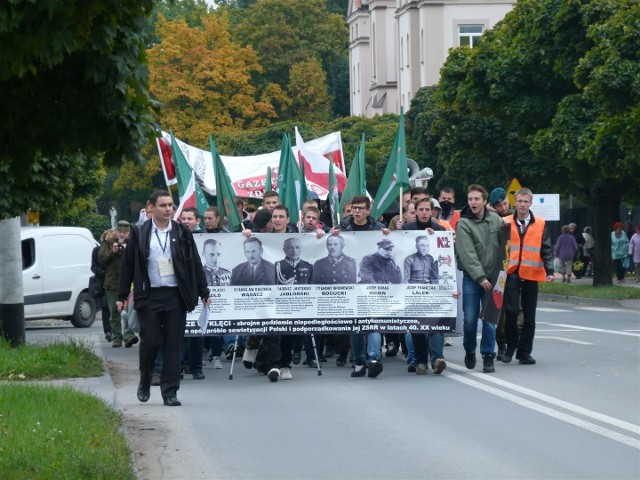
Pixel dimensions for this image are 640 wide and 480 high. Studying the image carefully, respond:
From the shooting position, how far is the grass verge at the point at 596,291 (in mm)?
31298

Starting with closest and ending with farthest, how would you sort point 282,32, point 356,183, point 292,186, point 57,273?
1. point 356,183
2. point 292,186
3. point 57,273
4. point 282,32

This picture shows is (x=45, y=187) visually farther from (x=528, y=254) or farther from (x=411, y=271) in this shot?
(x=528, y=254)

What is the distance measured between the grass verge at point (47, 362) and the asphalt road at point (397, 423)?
0.37m

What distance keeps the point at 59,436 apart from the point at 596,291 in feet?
83.3

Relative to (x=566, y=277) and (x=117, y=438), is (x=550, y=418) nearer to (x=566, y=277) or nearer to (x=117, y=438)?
(x=117, y=438)

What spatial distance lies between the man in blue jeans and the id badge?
3.81 metres

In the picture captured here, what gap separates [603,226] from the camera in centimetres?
3481

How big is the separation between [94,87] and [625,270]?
124 feet

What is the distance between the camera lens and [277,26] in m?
87.1

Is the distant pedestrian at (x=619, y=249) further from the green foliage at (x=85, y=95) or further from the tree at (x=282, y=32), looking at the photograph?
the tree at (x=282, y=32)

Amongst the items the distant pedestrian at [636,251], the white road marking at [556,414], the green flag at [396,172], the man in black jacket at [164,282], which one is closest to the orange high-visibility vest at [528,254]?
the white road marking at [556,414]

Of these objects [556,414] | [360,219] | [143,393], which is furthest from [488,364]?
[143,393]

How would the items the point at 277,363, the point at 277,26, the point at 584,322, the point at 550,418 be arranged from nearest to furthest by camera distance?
1. the point at 550,418
2. the point at 277,363
3. the point at 584,322
4. the point at 277,26

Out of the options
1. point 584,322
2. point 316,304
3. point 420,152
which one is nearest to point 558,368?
point 316,304
